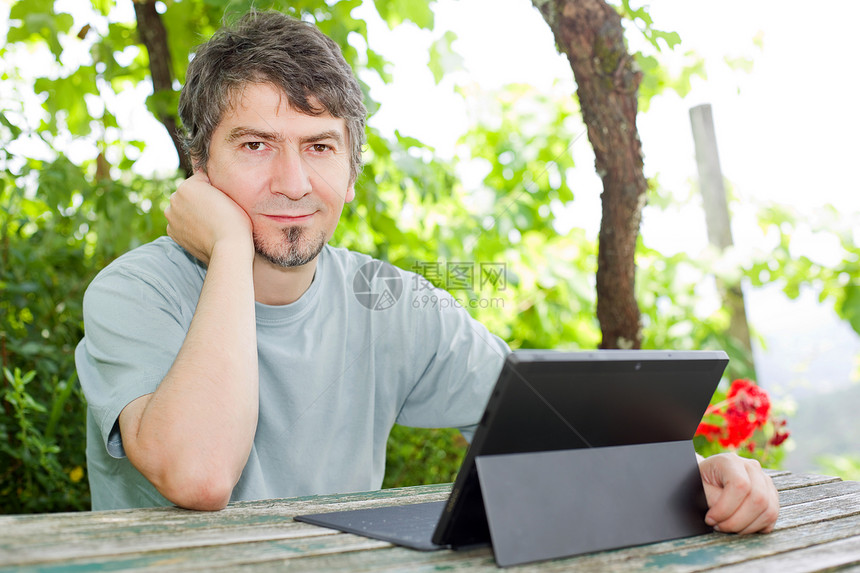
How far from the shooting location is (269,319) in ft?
4.51

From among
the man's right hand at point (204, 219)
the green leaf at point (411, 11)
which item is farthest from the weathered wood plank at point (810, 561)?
the green leaf at point (411, 11)

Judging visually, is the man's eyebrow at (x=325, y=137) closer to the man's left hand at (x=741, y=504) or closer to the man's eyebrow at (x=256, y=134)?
the man's eyebrow at (x=256, y=134)

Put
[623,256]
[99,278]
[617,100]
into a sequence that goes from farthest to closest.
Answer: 1. [623,256]
2. [617,100]
3. [99,278]

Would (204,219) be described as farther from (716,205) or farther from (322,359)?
(716,205)

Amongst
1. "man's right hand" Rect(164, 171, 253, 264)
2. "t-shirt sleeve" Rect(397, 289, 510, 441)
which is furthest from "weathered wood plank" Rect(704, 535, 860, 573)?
"man's right hand" Rect(164, 171, 253, 264)

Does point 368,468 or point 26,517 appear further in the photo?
point 368,468

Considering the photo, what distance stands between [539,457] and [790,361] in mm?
3118

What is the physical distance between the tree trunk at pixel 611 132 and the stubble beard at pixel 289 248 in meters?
0.85

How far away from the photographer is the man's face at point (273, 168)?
1321 mm

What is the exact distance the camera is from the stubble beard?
1.33m

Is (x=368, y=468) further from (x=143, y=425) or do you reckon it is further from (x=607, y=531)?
(x=607, y=531)

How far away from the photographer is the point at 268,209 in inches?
52.4

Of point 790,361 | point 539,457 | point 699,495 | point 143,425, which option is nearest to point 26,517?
point 143,425

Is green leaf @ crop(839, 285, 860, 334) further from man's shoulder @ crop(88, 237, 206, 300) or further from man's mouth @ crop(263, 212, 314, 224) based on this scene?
man's shoulder @ crop(88, 237, 206, 300)
